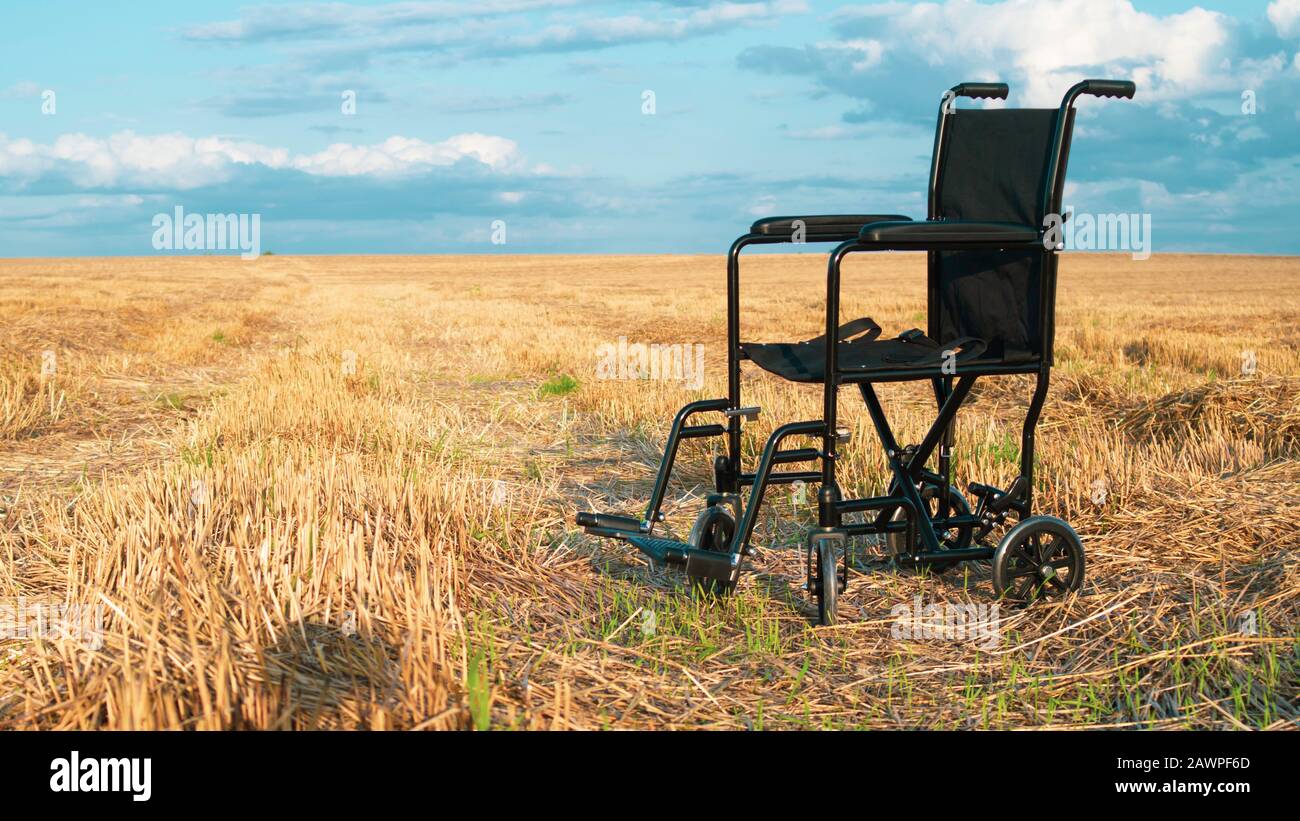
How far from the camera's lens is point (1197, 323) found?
18.4 m

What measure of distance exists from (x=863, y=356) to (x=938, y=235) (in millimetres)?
558

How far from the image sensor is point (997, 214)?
399 centimetres

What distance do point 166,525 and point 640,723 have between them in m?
1.83

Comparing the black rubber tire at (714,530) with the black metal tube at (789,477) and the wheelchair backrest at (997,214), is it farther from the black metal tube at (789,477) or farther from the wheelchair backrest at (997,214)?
the wheelchair backrest at (997,214)

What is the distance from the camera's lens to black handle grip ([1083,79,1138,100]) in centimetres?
375

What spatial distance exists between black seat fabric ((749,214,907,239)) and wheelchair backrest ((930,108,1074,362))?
0.28 m

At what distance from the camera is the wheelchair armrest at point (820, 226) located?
4008mm

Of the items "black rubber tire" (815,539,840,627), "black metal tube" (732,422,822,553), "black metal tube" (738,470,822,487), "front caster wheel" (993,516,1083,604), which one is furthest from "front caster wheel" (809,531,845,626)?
"front caster wheel" (993,516,1083,604)

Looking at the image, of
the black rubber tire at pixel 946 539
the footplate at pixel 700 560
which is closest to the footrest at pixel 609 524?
the footplate at pixel 700 560

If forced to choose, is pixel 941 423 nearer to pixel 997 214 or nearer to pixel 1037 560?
pixel 1037 560

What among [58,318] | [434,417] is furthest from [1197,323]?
[58,318]

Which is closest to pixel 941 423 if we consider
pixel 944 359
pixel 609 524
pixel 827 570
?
pixel 944 359

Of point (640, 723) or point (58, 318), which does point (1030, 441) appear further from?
point (58, 318)

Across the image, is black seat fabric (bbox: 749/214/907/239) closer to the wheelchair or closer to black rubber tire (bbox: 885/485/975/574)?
the wheelchair
